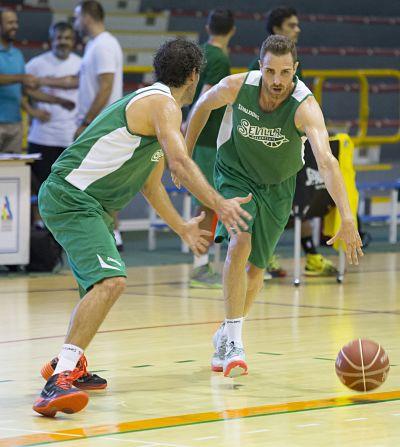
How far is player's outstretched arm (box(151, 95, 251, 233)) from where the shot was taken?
17.3ft

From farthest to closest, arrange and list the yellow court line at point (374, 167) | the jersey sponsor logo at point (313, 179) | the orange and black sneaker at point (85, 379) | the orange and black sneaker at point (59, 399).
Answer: the yellow court line at point (374, 167) → the jersey sponsor logo at point (313, 179) → the orange and black sneaker at point (85, 379) → the orange and black sneaker at point (59, 399)

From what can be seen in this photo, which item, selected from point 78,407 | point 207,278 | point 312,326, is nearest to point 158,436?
point 78,407

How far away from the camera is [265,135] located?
21.0ft

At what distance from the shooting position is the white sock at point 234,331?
6.37m

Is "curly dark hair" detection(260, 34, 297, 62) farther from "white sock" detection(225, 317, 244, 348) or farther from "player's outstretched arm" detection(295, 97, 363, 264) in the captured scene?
"white sock" detection(225, 317, 244, 348)

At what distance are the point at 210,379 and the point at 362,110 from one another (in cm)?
924

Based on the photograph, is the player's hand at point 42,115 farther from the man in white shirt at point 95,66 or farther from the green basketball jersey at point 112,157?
the green basketball jersey at point 112,157

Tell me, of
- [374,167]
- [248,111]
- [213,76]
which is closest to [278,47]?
[248,111]

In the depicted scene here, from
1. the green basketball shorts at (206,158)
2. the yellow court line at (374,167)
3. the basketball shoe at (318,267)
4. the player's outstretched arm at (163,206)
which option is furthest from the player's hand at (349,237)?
the yellow court line at (374,167)

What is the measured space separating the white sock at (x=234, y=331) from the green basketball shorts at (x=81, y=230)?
3.10 feet

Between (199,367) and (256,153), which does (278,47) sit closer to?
(256,153)

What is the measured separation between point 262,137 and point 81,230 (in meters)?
1.27

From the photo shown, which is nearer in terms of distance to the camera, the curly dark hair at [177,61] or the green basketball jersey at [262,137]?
the curly dark hair at [177,61]

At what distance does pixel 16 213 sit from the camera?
1037 centimetres
